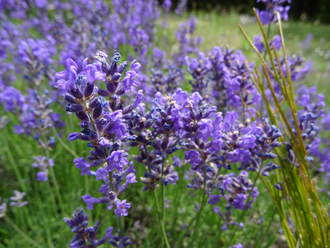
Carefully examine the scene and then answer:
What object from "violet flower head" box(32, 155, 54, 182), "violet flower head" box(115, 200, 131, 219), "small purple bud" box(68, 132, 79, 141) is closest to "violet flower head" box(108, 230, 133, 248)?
"violet flower head" box(115, 200, 131, 219)

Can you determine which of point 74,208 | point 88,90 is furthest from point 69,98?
point 74,208

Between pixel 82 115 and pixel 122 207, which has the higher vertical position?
pixel 82 115

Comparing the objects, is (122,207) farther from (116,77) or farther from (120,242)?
(116,77)

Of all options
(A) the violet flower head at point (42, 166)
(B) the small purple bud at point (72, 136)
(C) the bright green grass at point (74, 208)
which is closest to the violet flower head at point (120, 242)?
(C) the bright green grass at point (74, 208)

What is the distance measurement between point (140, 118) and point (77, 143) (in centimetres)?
203

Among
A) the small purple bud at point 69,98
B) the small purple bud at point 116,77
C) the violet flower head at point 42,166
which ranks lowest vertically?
the violet flower head at point 42,166

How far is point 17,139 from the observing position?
315 centimetres

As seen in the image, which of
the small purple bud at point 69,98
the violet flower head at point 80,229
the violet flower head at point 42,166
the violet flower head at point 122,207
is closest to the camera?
the small purple bud at point 69,98

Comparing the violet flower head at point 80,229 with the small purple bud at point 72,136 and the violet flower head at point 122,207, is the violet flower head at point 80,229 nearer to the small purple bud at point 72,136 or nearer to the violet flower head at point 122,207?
the violet flower head at point 122,207

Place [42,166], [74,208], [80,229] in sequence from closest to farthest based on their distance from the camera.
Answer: [80,229] → [42,166] → [74,208]

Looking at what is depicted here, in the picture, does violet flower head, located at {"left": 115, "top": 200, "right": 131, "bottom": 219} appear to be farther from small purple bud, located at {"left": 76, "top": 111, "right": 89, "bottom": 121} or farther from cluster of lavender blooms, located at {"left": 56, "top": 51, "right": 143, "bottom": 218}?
small purple bud, located at {"left": 76, "top": 111, "right": 89, "bottom": 121}

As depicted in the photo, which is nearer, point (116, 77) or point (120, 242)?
point (116, 77)

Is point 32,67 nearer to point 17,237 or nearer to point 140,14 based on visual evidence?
point 17,237

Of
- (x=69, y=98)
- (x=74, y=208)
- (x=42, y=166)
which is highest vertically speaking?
(x=69, y=98)
